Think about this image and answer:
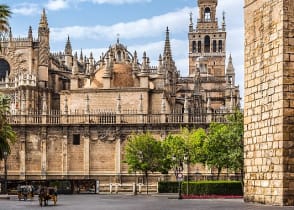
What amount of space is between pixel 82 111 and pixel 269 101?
46.7m

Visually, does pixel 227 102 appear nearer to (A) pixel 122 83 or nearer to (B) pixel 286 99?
(A) pixel 122 83

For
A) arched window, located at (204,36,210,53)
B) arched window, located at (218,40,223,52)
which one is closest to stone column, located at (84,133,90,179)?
arched window, located at (218,40,223,52)

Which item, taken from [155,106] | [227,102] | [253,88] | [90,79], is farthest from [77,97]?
[253,88]

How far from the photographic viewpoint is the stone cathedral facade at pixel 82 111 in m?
63.4

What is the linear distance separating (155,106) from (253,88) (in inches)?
1795

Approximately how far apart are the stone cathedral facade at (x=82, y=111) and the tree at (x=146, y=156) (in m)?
6.11

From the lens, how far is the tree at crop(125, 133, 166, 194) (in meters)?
56.1

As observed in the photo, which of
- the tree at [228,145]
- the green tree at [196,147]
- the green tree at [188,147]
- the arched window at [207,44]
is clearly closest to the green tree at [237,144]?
the tree at [228,145]

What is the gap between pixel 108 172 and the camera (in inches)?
2496

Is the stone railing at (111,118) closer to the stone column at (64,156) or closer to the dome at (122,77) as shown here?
the stone column at (64,156)

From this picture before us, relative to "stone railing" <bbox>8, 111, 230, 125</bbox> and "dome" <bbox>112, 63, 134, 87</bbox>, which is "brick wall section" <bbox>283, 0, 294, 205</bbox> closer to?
"stone railing" <bbox>8, 111, 230, 125</bbox>

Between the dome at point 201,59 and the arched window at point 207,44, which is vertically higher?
the arched window at point 207,44

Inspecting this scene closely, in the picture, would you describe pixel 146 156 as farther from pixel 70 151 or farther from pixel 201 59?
pixel 201 59

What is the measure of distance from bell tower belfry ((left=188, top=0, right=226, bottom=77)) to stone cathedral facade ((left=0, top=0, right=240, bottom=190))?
49340 mm
